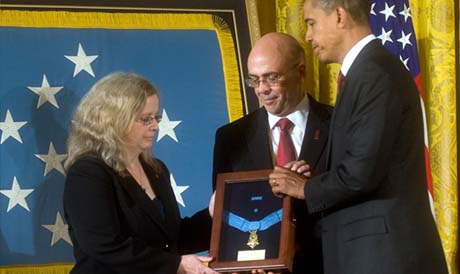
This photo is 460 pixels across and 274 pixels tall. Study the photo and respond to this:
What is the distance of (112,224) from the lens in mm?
3043

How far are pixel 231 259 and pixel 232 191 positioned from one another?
266mm

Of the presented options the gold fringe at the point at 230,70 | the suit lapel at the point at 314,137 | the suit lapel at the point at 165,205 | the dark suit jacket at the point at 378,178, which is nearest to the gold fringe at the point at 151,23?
the gold fringe at the point at 230,70

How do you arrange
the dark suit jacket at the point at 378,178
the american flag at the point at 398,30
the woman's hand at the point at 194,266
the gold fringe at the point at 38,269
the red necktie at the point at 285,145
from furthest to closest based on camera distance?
the american flag at the point at 398,30 → the gold fringe at the point at 38,269 → the red necktie at the point at 285,145 → the woman's hand at the point at 194,266 → the dark suit jacket at the point at 378,178

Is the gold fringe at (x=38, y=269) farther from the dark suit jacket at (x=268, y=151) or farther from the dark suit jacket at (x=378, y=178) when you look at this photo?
the dark suit jacket at (x=378, y=178)

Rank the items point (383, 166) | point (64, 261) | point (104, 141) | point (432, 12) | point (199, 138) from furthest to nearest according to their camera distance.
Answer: point (432, 12), point (199, 138), point (64, 261), point (104, 141), point (383, 166)

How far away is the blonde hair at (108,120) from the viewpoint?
3158mm

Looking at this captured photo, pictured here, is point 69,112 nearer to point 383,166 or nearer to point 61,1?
point 61,1

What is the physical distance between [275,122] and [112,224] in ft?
2.94

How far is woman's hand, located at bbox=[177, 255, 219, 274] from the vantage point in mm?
3145

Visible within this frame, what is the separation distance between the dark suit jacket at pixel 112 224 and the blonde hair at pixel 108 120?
0.18ft

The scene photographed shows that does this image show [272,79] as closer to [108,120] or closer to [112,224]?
[108,120]

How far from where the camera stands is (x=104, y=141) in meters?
3.16

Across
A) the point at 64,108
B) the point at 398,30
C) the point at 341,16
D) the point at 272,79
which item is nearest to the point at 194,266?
the point at 272,79

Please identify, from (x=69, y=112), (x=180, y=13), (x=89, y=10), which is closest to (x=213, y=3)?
(x=180, y=13)
